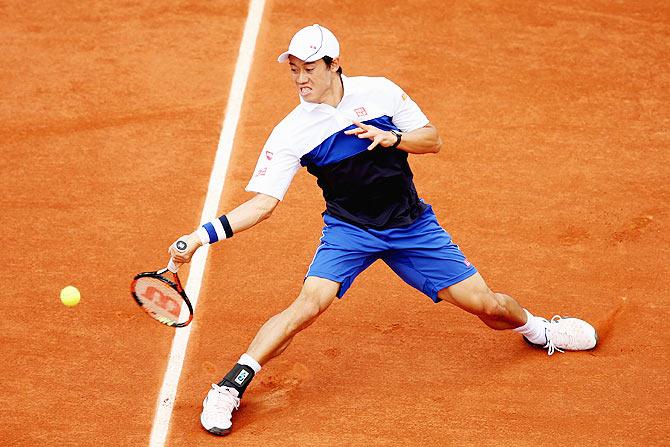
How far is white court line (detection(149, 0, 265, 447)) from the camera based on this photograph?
298 inches

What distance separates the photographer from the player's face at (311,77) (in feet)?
23.6

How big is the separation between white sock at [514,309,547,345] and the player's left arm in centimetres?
145

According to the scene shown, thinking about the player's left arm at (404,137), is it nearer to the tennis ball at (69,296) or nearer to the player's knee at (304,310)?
the player's knee at (304,310)

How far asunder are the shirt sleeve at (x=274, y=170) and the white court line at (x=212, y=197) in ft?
3.54

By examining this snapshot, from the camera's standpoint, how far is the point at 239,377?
7.32 m

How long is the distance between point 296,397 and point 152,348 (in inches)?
46.2

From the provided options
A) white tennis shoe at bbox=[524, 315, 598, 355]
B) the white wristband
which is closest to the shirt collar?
the white wristband

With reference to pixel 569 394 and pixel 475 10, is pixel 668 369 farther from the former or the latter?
pixel 475 10

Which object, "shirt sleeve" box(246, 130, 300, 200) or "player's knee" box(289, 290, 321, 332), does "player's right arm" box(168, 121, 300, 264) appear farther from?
"player's knee" box(289, 290, 321, 332)

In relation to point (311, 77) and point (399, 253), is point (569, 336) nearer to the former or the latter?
point (399, 253)

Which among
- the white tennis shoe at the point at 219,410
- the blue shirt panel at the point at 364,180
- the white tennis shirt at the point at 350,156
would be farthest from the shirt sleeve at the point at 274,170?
the white tennis shoe at the point at 219,410

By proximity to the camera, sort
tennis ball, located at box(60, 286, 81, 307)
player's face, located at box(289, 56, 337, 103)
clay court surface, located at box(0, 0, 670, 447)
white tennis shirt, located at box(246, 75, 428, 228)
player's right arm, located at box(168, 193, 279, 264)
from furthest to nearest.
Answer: tennis ball, located at box(60, 286, 81, 307) < clay court surface, located at box(0, 0, 670, 447) < white tennis shirt, located at box(246, 75, 428, 228) < player's face, located at box(289, 56, 337, 103) < player's right arm, located at box(168, 193, 279, 264)

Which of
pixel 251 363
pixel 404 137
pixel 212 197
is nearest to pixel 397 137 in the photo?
pixel 404 137

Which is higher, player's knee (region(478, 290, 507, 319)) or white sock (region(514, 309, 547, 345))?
player's knee (region(478, 290, 507, 319))
